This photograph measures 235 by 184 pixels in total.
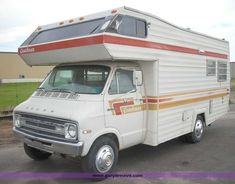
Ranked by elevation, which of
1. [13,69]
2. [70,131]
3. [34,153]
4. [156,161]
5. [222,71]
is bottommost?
[156,161]

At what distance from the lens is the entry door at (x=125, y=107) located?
238 inches

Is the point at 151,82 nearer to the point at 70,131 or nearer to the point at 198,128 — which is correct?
the point at 70,131

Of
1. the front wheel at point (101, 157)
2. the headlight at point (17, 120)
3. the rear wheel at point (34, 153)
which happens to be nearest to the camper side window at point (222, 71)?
the front wheel at point (101, 157)

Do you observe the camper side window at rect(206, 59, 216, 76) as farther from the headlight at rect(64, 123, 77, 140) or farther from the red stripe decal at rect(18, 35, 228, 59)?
the headlight at rect(64, 123, 77, 140)

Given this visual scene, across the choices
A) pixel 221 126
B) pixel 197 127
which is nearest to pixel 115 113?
pixel 197 127

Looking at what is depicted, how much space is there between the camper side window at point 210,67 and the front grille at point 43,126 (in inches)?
209

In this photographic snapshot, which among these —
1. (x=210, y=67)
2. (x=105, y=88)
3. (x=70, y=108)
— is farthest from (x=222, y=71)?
(x=70, y=108)

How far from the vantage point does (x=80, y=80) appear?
6359 millimetres

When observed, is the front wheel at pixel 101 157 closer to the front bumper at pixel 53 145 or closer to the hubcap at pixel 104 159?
the hubcap at pixel 104 159

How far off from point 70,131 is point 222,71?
6.69 metres

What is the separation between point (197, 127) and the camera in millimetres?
8898

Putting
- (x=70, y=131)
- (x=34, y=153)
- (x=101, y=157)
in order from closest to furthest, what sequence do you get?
(x=70, y=131) < (x=101, y=157) < (x=34, y=153)

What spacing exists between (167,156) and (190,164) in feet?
2.49

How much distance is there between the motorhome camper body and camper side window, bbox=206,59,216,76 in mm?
1383
